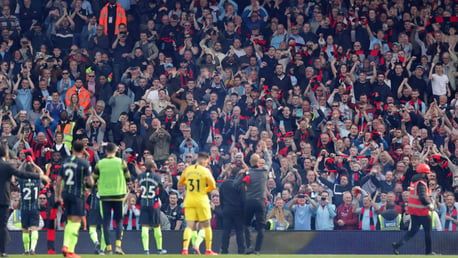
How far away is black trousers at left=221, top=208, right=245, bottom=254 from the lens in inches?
923

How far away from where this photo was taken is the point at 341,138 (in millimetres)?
27875

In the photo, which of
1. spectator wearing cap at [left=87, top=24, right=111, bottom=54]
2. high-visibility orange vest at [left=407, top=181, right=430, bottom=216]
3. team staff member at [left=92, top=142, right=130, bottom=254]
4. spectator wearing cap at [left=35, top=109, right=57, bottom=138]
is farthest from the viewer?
spectator wearing cap at [left=87, top=24, right=111, bottom=54]

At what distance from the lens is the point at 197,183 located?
20359 millimetres

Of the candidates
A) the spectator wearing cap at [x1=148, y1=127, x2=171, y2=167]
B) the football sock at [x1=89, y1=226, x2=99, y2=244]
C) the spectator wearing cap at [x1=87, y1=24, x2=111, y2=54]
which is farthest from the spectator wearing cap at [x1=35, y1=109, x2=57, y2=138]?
the football sock at [x1=89, y1=226, x2=99, y2=244]

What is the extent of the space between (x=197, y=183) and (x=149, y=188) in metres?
2.39

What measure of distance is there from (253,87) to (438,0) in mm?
7469

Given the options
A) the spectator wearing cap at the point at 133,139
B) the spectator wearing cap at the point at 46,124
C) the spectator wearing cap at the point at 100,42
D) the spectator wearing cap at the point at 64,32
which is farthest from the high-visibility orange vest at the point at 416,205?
the spectator wearing cap at the point at 64,32

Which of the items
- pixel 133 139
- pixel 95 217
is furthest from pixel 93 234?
pixel 133 139

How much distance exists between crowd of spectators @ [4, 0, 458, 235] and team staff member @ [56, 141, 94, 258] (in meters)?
6.50

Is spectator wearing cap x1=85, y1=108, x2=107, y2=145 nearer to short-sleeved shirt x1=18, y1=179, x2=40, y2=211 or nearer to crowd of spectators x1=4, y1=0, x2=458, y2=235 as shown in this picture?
crowd of spectators x1=4, y1=0, x2=458, y2=235

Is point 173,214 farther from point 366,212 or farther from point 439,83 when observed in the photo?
point 439,83

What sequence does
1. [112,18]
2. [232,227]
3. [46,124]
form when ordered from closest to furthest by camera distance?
[232,227] < [46,124] < [112,18]

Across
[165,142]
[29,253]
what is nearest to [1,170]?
[29,253]

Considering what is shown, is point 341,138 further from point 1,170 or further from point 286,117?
point 1,170
